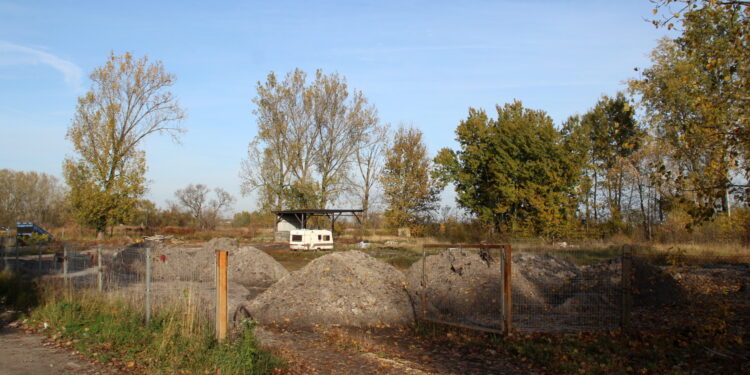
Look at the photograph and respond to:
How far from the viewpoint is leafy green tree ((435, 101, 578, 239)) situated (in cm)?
3875

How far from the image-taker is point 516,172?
135 feet

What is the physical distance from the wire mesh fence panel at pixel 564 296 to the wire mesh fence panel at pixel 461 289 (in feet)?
1.97

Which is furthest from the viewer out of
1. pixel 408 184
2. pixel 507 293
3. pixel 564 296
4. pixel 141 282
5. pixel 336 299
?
pixel 408 184

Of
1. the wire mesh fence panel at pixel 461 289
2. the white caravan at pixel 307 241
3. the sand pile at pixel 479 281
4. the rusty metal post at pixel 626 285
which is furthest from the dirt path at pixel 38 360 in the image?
the white caravan at pixel 307 241

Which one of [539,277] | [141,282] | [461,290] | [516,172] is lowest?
[461,290]

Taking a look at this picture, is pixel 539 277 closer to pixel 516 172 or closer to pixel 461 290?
pixel 461 290

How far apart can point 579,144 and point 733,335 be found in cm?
3448

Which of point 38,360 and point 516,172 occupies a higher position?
point 516,172

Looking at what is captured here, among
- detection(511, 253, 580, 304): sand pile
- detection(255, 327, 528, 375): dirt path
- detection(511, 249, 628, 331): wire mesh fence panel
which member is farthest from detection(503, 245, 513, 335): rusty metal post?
detection(511, 253, 580, 304): sand pile

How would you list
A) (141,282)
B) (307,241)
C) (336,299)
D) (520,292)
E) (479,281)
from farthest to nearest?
(307,241)
(479,281)
(141,282)
(520,292)
(336,299)

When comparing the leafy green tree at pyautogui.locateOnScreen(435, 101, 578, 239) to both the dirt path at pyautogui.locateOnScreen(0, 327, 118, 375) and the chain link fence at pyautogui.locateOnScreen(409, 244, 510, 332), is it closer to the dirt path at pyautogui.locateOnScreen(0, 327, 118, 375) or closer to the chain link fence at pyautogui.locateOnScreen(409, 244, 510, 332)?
the chain link fence at pyautogui.locateOnScreen(409, 244, 510, 332)

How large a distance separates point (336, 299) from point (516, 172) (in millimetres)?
30360

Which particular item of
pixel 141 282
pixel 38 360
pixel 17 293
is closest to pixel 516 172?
pixel 141 282

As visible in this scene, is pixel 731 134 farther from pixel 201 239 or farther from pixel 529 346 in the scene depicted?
pixel 201 239
